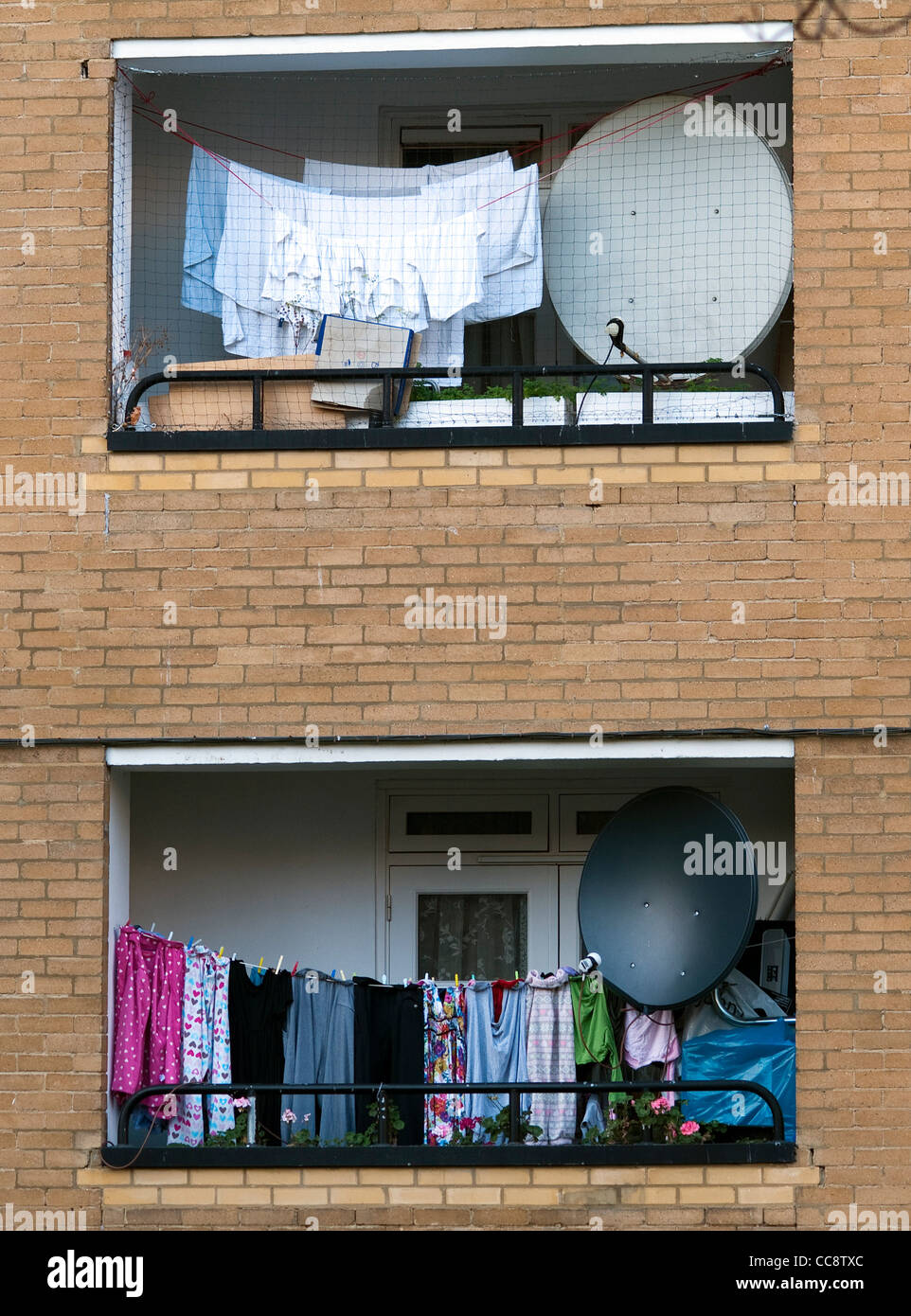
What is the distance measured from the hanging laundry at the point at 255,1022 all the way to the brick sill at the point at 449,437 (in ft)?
9.05

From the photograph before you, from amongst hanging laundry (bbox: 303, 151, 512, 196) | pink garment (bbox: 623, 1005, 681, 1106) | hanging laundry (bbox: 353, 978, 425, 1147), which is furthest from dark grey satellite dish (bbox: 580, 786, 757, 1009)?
hanging laundry (bbox: 303, 151, 512, 196)

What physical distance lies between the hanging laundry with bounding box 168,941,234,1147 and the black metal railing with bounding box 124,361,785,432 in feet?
9.27

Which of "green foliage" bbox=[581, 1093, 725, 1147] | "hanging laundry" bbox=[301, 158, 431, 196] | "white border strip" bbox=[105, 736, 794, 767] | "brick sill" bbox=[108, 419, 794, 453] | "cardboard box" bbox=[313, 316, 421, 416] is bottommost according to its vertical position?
"green foliage" bbox=[581, 1093, 725, 1147]

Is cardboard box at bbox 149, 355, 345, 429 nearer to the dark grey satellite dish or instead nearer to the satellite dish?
the satellite dish

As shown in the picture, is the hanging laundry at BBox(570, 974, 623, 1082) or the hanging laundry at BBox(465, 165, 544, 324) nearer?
the hanging laundry at BBox(570, 974, 623, 1082)

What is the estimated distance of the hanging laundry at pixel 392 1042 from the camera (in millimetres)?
7945

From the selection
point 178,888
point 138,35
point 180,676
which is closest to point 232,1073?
point 178,888

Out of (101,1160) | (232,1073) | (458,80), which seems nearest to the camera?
(101,1160)

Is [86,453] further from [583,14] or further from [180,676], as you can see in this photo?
[583,14]

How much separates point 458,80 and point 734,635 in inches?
158

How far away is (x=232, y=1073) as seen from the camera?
7.99 metres

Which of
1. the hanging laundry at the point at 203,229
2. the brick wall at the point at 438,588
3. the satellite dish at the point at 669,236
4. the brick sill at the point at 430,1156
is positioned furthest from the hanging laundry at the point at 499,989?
the hanging laundry at the point at 203,229

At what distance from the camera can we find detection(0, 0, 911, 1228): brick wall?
286 inches

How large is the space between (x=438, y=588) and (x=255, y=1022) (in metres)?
2.54
